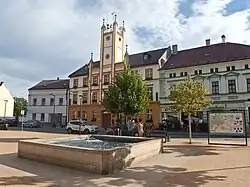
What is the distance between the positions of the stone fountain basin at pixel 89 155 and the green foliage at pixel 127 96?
37.3 ft

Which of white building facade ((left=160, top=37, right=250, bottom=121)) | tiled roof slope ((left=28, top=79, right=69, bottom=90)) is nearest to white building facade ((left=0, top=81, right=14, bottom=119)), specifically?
tiled roof slope ((left=28, top=79, right=69, bottom=90))

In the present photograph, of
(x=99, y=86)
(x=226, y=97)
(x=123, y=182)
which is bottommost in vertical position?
(x=123, y=182)

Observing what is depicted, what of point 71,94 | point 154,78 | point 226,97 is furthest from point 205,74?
point 71,94

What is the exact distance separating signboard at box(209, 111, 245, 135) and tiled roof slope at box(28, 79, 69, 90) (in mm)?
44288

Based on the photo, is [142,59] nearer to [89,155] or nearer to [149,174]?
[89,155]

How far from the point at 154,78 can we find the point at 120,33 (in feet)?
41.1

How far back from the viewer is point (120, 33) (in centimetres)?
4869

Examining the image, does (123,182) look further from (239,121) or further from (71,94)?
(71,94)

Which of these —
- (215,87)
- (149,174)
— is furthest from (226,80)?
(149,174)

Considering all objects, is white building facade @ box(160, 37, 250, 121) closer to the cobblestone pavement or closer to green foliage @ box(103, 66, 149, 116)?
green foliage @ box(103, 66, 149, 116)

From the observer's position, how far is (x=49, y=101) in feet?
190

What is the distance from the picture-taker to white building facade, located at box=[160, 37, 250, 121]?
3397 centimetres

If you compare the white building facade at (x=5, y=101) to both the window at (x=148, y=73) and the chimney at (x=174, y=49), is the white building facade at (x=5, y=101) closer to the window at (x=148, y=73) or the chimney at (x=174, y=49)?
the window at (x=148, y=73)

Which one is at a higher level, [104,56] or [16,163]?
[104,56]
